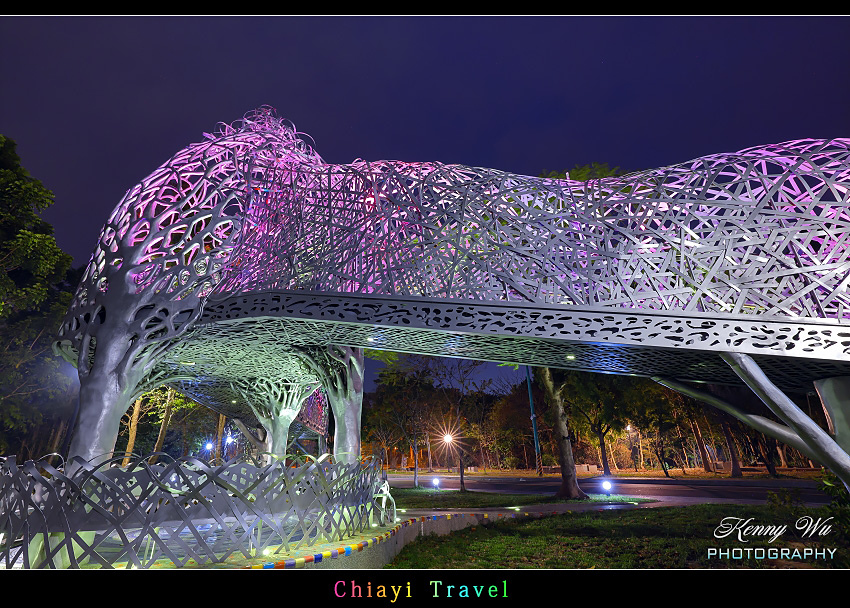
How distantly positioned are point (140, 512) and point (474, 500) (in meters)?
14.8

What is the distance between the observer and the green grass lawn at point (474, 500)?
17.0 m

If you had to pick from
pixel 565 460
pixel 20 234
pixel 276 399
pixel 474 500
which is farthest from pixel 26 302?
pixel 565 460

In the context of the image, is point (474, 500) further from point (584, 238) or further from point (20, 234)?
point (20, 234)

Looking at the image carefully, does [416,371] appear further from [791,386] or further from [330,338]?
[791,386]

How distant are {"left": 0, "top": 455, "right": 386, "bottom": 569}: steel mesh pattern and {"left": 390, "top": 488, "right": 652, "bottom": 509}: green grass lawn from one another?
11.3 meters

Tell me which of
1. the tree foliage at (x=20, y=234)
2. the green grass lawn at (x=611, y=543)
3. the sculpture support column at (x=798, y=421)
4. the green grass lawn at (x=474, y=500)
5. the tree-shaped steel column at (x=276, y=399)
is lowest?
the green grass lawn at (x=611, y=543)

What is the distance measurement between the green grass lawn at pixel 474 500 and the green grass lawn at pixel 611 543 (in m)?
4.19

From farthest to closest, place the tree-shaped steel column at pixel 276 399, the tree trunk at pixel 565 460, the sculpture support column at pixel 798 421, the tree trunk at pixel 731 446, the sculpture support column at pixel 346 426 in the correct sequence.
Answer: the tree trunk at pixel 731 446, the tree trunk at pixel 565 460, the tree-shaped steel column at pixel 276 399, the sculpture support column at pixel 346 426, the sculpture support column at pixel 798 421

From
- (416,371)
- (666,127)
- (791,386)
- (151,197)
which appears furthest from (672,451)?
(151,197)

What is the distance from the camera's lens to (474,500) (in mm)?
18594

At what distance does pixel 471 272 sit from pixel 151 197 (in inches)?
260

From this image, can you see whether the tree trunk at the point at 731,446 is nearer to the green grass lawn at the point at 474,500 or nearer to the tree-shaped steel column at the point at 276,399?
the green grass lawn at the point at 474,500

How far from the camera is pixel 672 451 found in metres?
31.1

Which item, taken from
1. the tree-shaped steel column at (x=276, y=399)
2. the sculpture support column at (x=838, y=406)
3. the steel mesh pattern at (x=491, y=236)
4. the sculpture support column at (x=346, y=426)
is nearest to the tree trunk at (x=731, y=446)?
the steel mesh pattern at (x=491, y=236)
